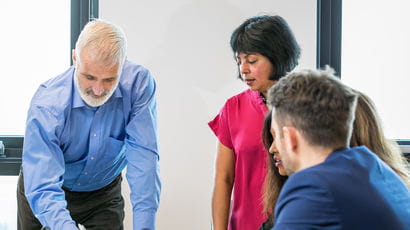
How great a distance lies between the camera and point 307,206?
1072 millimetres

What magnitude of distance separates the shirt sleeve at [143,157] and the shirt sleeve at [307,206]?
0.83 meters

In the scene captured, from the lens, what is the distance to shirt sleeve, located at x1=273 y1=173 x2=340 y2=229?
3.48 feet

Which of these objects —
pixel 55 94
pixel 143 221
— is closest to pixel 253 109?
pixel 143 221

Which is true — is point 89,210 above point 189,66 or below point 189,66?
below

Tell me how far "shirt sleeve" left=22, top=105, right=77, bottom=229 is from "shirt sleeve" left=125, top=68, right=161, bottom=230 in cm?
25

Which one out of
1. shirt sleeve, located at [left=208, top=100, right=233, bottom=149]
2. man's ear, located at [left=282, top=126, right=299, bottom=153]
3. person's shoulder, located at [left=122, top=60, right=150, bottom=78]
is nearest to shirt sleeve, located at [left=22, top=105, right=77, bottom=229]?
person's shoulder, located at [left=122, top=60, right=150, bottom=78]

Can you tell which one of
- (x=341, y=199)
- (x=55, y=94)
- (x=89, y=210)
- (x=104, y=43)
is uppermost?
(x=104, y=43)

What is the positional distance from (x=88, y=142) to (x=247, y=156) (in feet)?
1.97

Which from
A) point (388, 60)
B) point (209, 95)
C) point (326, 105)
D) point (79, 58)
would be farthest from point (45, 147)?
point (388, 60)

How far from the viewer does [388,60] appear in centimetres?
306

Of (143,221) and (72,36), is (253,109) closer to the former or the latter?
(143,221)

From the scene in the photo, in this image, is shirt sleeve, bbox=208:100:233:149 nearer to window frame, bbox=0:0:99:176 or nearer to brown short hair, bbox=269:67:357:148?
brown short hair, bbox=269:67:357:148

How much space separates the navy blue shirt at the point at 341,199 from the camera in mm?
1063

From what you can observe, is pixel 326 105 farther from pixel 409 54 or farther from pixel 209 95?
pixel 409 54
